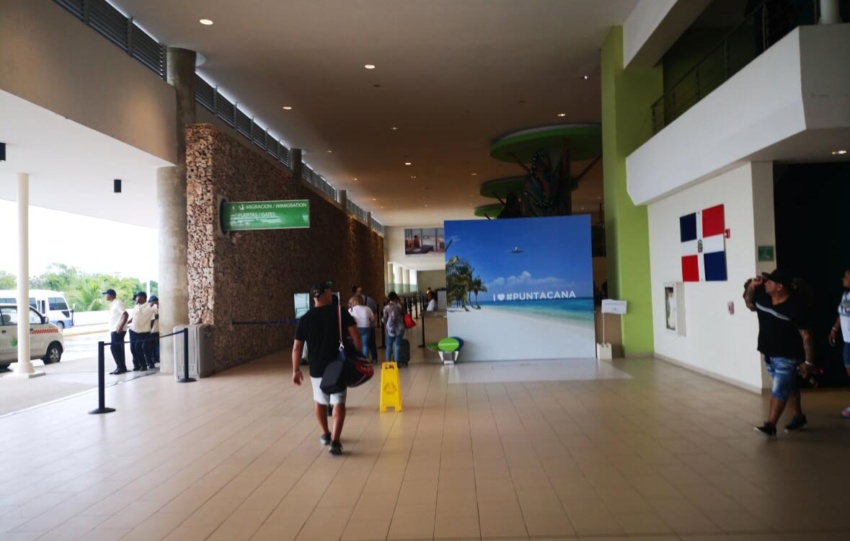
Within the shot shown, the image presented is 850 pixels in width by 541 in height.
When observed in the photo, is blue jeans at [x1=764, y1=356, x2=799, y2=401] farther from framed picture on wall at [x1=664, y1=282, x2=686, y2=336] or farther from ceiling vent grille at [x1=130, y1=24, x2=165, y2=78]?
ceiling vent grille at [x1=130, y1=24, x2=165, y2=78]

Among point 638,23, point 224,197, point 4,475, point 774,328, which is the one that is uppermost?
point 638,23

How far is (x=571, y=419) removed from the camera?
745cm

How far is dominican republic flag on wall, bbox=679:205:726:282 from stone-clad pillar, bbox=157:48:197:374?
9.07 meters

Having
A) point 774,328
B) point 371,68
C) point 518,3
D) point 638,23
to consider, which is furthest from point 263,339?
point 774,328

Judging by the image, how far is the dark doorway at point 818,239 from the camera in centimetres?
906

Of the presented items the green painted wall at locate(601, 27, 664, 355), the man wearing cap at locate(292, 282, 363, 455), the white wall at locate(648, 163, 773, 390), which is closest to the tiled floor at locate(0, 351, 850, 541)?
the man wearing cap at locate(292, 282, 363, 455)

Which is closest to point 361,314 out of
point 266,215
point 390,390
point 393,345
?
point 393,345

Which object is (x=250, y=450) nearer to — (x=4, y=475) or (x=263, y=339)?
(x=4, y=475)

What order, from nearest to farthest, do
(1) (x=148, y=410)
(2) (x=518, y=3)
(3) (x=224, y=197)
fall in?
1. (1) (x=148, y=410)
2. (2) (x=518, y=3)
3. (3) (x=224, y=197)

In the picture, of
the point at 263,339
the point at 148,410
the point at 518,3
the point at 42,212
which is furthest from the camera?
the point at 42,212

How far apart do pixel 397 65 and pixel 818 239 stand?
28.0 ft

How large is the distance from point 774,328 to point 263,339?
12.5 metres

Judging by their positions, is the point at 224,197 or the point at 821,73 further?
the point at 224,197

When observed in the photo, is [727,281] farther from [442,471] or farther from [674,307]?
[442,471]
